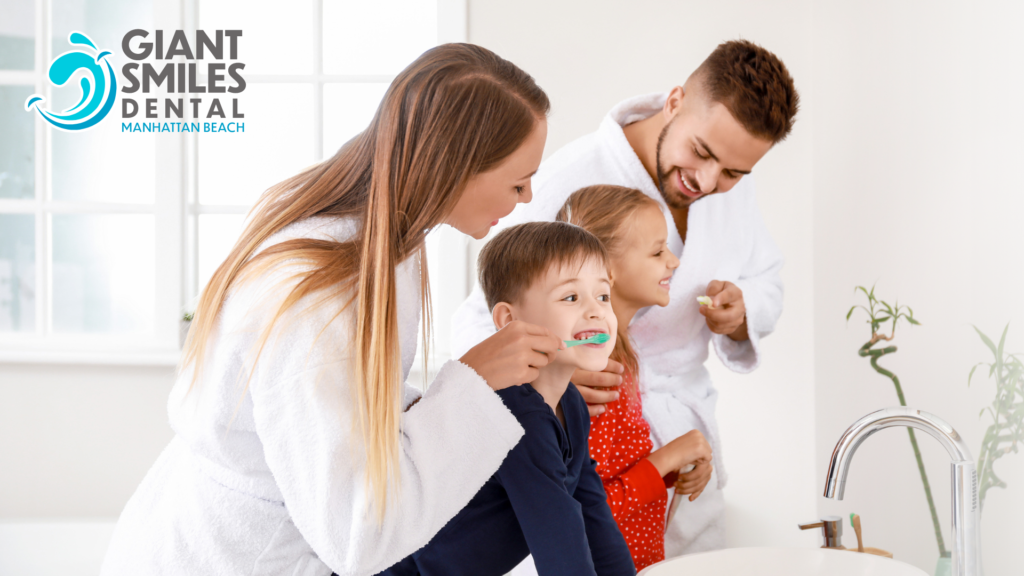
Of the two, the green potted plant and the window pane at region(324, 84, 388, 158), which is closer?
the green potted plant

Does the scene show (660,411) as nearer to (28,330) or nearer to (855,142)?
(855,142)

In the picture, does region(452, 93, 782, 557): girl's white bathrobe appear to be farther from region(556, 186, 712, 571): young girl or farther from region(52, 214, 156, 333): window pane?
region(52, 214, 156, 333): window pane

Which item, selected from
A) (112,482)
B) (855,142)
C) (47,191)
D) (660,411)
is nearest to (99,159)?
(47,191)

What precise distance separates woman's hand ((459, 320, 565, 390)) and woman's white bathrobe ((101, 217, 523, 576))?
0.03 metres

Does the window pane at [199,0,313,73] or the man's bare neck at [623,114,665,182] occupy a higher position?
the window pane at [199,0,313,73]

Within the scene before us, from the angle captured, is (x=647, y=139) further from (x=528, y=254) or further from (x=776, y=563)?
(x=776, y=563)

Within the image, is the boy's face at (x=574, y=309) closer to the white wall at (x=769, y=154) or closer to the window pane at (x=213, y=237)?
the white wall at (x=769, y=154)


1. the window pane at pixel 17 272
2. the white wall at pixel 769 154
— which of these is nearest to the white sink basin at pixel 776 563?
the white wall at pixel 769 154

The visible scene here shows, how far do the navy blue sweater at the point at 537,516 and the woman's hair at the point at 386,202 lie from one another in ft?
→ 0.60

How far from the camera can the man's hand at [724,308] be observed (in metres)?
1.35

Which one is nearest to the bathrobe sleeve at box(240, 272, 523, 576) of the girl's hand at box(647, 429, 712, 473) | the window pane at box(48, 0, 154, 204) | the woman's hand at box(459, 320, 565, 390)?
the woman's hand at box(459, 320, 565, 390)

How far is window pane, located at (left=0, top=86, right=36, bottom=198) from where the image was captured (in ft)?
7.22

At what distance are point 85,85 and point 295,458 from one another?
6.76ft

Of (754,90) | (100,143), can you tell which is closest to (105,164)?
(100,143)
